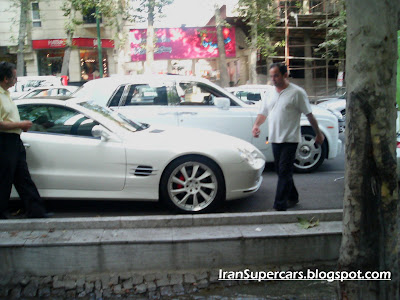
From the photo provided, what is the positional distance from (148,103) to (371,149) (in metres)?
4.80

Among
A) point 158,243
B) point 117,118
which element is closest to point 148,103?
point 117,118

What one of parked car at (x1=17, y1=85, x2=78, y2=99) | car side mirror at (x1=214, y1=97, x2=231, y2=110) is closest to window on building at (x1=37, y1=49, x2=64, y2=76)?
parked car at (x1=17, y1=85, x2=78, y2=99)

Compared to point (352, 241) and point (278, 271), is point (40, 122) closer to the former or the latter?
point (278, 271)

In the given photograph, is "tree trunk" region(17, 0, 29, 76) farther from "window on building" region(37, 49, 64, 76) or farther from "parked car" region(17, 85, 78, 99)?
"parked car" region(17, 85, 78, 99)

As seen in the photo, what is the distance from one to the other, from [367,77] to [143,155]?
2.72m

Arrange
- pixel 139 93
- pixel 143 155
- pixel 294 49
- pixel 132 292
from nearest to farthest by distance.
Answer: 1. pixel 132 292
2. pixel 143 155
3. pixel 139 93
4. pixel 294 49

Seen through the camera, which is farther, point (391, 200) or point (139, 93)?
point (139, 93)

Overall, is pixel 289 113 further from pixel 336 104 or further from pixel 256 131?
pixel 336 104

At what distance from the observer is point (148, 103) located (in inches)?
277

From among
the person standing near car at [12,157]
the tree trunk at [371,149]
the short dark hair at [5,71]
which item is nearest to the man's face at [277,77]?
the tree trunk at [371,149]

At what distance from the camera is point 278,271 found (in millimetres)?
3943

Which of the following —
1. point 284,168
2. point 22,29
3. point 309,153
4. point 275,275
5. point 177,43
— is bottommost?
point 275,275

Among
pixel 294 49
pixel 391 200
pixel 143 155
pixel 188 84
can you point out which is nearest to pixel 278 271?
pixel 391 200

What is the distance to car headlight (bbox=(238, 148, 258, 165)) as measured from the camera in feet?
16.3
